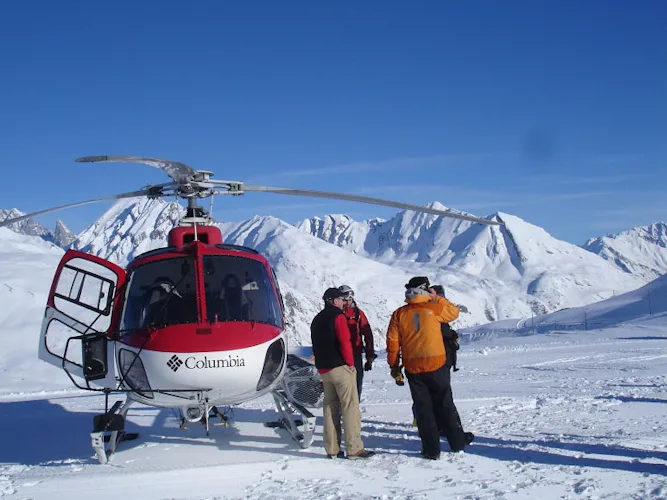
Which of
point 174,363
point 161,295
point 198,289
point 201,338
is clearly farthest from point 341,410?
point 161,295

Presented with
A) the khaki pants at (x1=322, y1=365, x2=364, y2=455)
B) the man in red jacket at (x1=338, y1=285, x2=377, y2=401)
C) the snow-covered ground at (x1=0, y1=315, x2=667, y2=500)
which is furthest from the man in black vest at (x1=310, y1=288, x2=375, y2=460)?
the man in red jacket at (x1=338, y1=285, x2=377, y2=401)

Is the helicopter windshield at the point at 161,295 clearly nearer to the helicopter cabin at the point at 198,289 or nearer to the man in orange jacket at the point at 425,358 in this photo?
the helicopter cabin at the point at 198,289

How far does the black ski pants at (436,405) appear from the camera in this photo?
22.3 feet

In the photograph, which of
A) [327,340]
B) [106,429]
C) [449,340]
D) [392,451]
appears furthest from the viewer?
[449,340]

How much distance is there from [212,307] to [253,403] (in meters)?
4.91

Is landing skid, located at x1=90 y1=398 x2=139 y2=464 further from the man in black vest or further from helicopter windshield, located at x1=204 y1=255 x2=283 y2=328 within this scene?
the man in black vest

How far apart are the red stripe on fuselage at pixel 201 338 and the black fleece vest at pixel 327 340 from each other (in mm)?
535

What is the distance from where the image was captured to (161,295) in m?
7.25

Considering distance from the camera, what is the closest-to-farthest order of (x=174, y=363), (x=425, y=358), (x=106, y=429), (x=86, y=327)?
(x=174, y=363)
(x=106, y=429)
(x=425, y=358)
(x=86, y=327)

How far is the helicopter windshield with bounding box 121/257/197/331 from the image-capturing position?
273 inches

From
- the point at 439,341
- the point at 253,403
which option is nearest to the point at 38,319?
the point at 253,403

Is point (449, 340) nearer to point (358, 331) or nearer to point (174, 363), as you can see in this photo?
point (358, 331)

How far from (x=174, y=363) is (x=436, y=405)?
280cm

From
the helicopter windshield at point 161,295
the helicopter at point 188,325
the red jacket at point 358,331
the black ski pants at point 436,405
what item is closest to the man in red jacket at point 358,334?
the red jacket at point 358,331
